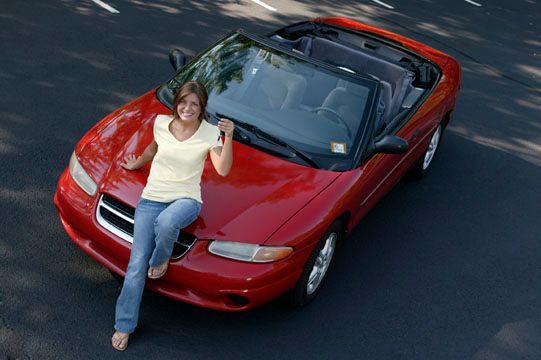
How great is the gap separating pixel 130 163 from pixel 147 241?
65 cm

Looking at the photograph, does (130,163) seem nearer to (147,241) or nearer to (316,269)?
(147,241)

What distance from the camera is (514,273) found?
6.07m

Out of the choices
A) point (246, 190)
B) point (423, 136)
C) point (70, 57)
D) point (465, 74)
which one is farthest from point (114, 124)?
point (465, 74)

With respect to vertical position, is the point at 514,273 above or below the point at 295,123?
below

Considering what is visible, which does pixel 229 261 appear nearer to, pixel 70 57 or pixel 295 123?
pixel 295 123

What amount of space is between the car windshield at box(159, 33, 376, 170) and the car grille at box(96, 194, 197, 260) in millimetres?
1187

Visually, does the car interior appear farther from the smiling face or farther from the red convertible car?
the smiling face

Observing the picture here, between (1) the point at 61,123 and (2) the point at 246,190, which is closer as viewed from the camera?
(2) the point at 246,190

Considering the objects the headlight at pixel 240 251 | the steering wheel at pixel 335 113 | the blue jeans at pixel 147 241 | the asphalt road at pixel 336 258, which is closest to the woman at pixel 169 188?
the blue jeans at pixel 147 241

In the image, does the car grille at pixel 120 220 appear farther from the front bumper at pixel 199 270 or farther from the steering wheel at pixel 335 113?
the steering wheel at pixel 335 113

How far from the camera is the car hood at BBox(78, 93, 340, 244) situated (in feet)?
15.0

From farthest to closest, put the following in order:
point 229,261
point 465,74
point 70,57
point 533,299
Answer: point 465,74 < point 70,57 < point 533,299 < point 229,261

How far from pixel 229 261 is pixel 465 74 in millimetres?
6813

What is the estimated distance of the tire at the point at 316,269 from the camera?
16.1 ft
